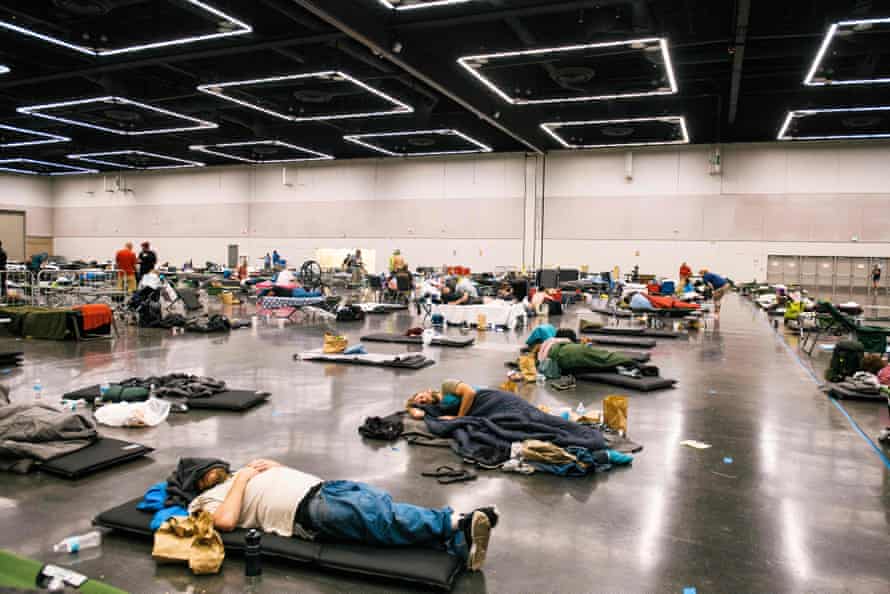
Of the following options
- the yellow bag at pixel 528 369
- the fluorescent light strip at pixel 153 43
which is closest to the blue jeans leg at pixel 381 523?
the yellow bag at pixel 528 369

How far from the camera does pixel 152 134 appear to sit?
21.8 metres

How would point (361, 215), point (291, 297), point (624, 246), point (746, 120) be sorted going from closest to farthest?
point (291, 297) < point (746, 120) < point (624, 246) < point (361, 215)

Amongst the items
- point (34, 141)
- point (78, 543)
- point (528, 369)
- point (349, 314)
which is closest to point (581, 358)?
point (528, 369)

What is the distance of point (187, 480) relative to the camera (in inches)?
138

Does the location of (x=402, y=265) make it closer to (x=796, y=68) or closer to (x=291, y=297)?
(x=291, y=297)

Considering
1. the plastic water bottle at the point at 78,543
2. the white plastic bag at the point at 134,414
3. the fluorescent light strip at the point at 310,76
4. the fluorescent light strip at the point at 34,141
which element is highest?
the fluorescent light strip at the point at 34,141

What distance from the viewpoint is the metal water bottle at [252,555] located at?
285cm

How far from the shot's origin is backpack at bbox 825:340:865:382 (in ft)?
24.6

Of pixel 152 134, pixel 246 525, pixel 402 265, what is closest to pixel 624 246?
pixel 402 265

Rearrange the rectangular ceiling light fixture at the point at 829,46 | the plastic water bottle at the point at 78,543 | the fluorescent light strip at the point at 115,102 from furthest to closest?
1. the fluorescent light strip at the point at 115,102
2. the rectangular ceiling light fixture at the point at 829,46
3. the plastic water bottle at the point at 78,543

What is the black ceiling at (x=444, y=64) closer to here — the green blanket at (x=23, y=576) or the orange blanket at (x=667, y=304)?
the orange blanket at (x=667, y=304)

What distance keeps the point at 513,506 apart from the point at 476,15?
361 inches

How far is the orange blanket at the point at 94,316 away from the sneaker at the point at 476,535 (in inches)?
393

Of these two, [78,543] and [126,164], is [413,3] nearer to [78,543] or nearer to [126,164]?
[78,543]
